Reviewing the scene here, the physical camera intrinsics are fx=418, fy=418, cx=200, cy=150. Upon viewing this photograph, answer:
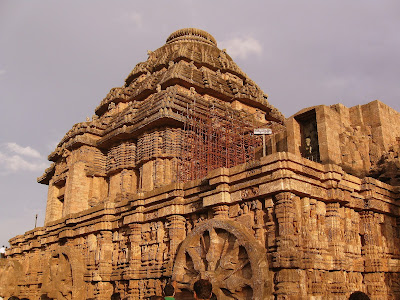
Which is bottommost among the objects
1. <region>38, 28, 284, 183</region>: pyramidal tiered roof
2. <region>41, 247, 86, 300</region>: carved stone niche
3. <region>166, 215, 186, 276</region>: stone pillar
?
<region>41, 247, 86, 300</region>: carved stone niche

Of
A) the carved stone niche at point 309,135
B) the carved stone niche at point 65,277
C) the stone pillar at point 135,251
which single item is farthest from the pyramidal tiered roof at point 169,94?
the stone pillar at point 135,251

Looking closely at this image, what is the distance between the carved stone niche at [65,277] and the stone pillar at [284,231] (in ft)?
35.7

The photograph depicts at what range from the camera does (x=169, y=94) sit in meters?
27.5

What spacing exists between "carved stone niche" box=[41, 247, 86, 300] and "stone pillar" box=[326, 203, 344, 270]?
11478mm

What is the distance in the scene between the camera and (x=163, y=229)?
16156 millimetres

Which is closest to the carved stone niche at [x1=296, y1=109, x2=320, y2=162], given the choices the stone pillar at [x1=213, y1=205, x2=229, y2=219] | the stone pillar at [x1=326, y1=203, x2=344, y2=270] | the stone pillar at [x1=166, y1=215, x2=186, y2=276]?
the stone pillar at [x1=326, y1=203, x2=344, y2=270]

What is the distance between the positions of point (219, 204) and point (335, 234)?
374 centimetres

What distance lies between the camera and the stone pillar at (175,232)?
1505 centimetres

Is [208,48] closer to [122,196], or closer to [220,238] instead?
[122,196]

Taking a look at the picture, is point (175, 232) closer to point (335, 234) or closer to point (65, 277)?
point (335, 234)

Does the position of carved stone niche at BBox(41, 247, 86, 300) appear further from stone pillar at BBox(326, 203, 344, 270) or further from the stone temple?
stone pillar at BBox(326, 203, 344, 270)

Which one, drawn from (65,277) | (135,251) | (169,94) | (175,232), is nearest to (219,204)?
(175,232)

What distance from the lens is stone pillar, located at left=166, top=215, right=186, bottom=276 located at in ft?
49.4

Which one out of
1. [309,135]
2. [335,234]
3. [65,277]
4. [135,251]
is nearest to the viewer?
[335,234]
